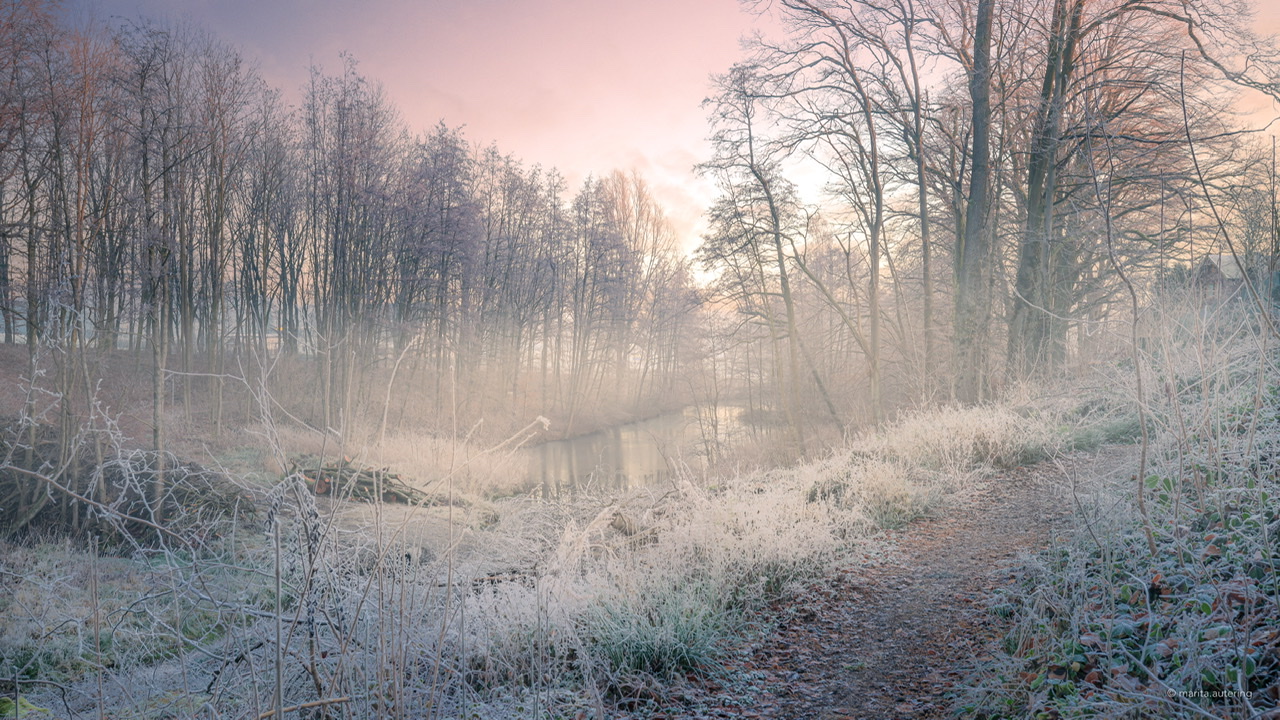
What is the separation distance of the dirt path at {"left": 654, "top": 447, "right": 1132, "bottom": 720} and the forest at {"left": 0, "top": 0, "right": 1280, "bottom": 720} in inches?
11.4

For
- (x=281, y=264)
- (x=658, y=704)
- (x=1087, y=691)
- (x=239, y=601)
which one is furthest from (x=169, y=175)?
(x=281, y=264)

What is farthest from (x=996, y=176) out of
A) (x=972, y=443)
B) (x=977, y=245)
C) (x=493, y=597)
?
(x=493, y=597)

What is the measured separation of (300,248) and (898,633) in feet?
90.1

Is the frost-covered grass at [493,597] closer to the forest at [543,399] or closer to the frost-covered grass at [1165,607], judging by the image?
the forest at [543,399]

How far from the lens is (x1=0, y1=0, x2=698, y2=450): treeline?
8719mm

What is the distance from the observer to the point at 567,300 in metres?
31.0

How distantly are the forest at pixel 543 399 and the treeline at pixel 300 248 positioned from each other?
0.44 ft

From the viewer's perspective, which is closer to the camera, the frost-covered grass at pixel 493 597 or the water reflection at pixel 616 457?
the frost-covered grass at pixel 493 597

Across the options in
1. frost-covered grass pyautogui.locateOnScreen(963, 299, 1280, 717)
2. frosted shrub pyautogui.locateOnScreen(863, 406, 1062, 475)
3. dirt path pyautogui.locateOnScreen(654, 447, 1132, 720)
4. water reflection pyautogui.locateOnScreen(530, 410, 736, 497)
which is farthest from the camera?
water reflection pyautogui.locateOnScreen(530, 410, 736, 497)

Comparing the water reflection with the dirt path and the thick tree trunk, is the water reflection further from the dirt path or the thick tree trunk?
the dirt path

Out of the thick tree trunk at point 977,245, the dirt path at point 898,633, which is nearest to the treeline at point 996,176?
the thick tree trunk at point 977,245

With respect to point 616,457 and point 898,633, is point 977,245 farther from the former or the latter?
point 616,457

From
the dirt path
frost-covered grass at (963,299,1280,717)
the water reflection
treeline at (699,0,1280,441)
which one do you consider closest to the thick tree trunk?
treeline at (699,0,1280,441)

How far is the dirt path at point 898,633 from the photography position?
3217 millimetres
